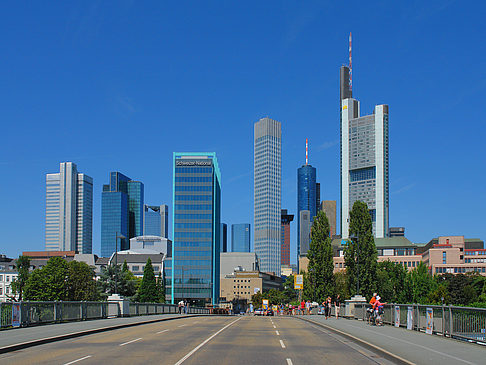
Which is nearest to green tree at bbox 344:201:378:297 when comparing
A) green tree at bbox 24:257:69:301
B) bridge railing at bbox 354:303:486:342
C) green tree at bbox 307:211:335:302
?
green tree at bbox 307:211:335:302

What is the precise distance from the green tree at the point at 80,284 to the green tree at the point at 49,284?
1.14 meters

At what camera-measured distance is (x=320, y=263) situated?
75.4m

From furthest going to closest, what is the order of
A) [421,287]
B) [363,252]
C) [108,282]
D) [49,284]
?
[421,287] < [108,282] < [49,284] < [363,252]

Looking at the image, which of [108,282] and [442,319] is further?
[108,282]

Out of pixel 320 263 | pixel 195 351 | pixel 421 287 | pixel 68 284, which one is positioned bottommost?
pixel 421 287

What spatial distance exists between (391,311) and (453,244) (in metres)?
153

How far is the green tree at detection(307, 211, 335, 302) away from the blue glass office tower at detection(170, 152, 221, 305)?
97.5m

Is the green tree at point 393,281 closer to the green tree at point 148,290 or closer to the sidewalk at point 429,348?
the green tree at point 148,290

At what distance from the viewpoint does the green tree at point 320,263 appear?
244 ft

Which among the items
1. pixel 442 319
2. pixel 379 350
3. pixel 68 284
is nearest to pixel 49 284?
pixel 68 284

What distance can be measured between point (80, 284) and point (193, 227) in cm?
8263

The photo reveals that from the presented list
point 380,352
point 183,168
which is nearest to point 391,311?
point 380,352

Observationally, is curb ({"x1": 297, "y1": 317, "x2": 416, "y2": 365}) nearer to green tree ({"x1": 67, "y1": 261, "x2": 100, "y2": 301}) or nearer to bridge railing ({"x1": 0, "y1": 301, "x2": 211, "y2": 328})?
bridge railing ({"x1": 0, "y1": 301, "x2": 211, "y2": 328})

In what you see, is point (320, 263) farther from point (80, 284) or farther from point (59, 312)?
point (59, 312)
